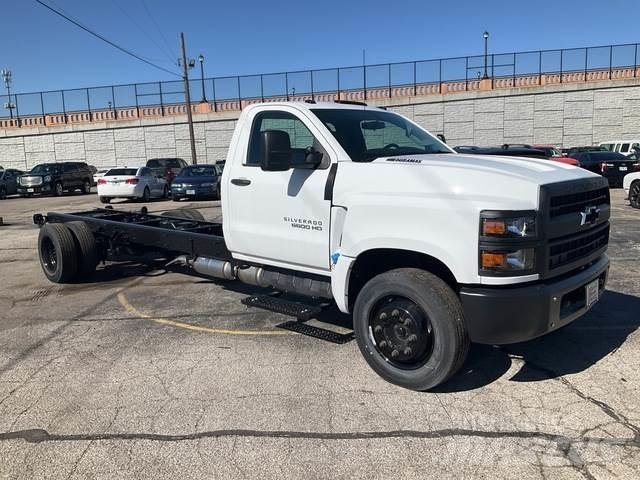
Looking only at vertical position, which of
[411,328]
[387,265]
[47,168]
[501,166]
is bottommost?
[411,328]

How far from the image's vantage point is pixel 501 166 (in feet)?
13.7

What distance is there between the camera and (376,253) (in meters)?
4.52

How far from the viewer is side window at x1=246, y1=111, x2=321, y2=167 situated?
16.4 feet

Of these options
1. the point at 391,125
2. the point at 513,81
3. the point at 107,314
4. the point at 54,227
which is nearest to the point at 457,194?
the point at 391,125

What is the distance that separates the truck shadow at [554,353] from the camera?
Answer: 178 inches

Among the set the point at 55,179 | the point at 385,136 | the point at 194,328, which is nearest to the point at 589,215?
the point at 385,136

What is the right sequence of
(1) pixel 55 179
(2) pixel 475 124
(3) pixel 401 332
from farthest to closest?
(2) pixel 475 124 < (1) pixel 55 179 < (3) pixel 401 332

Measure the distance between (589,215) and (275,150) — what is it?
251 cm

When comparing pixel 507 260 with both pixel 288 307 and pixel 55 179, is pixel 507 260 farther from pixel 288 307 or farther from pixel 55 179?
pixel 55 179

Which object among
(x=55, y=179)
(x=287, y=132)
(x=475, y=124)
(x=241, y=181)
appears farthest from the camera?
(x=475, y=124)

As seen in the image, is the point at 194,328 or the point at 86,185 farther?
the point at 86,185

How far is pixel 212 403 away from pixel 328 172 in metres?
2.05

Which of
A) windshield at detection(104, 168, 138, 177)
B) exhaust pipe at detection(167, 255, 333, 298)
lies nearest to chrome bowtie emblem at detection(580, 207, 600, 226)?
exhaust pipe at detection(167, 255, 333, 298)

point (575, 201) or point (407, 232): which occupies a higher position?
point (575, 201)
